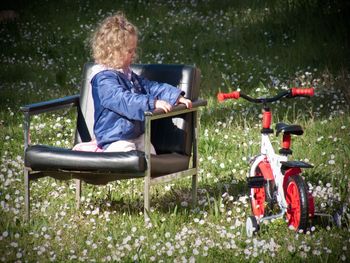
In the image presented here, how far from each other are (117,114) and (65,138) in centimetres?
262

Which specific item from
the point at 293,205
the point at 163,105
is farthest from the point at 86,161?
the point at 293,205

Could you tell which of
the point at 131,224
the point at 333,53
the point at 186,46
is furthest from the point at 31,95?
the point at 131,224

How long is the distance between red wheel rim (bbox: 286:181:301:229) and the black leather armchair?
3.47 ft

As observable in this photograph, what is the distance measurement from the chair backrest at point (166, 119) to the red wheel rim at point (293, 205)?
3.95ft

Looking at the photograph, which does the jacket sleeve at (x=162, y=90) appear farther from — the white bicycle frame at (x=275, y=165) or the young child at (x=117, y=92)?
the white bicycle frame at (x=275, y=165)

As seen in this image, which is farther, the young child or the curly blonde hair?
the curly blonde hair

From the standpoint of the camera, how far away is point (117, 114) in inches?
266

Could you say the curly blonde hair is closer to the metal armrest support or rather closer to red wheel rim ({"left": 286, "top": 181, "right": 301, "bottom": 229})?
the metal armrest support

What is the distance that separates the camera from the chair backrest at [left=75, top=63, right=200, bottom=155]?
22.9 ft

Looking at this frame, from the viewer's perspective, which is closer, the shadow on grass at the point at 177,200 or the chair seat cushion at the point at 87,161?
the chair seat cushion at the point at 87,161

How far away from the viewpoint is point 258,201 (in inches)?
256

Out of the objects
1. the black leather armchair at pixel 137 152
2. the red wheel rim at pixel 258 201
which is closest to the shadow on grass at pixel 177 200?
the black leather armchair at pixel 137 152

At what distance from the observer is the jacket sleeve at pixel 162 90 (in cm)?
673

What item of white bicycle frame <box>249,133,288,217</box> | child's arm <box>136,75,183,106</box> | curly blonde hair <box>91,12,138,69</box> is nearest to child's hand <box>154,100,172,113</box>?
child's arm <box>136,75,183,106</box>
